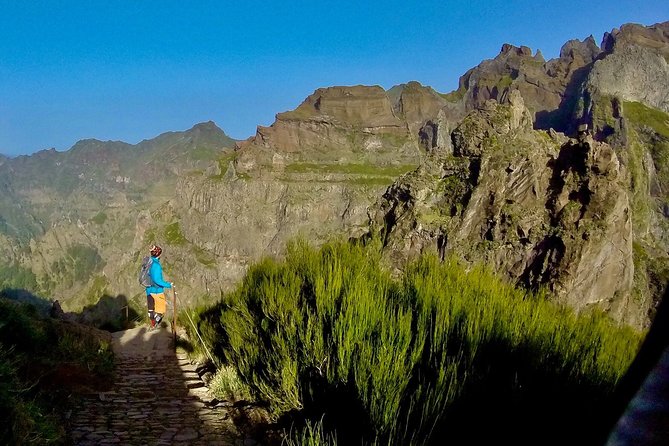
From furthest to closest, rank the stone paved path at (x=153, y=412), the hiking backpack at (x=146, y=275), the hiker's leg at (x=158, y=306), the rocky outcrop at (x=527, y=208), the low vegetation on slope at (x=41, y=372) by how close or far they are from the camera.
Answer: the rocky outcrop at (x=527, y=208), the hiker's leg at (x=158, y=306), the hiking backpack at (x=146, y=275), the stone paved path at (x=153, y=412), the low vegetation on slope at (x=41, y=372)

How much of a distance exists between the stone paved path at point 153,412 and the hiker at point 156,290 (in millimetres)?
3122

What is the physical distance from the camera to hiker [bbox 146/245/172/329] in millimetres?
12922

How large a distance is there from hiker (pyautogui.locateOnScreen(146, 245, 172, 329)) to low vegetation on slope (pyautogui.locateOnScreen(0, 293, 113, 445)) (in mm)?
2302

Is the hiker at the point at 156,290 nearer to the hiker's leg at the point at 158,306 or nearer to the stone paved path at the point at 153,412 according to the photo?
the hiker's leg at the point at 158,306

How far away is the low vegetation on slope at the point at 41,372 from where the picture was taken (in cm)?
411

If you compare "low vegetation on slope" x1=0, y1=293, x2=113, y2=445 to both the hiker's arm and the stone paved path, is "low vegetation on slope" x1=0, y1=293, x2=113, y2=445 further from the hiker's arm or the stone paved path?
the hiker's arm

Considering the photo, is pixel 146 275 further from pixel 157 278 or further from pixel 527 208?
pixel 527 208

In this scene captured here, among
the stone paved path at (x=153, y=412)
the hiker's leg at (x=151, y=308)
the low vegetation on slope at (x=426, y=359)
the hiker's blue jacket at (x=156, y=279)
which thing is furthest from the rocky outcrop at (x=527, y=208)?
the low vegetation on slope at (x=426, y=359)

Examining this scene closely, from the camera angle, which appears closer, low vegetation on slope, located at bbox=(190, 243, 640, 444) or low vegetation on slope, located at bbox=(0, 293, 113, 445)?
low vegetation on slope, located at bbox=(190, 243, 640, 444)

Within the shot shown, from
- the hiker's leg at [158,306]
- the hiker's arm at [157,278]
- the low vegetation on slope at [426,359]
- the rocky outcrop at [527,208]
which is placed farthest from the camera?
the rocky outcrop at [527,208]

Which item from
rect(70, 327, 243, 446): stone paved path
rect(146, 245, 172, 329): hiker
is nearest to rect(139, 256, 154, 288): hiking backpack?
rect(146, 245, 172, 329): hiker

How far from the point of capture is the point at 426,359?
15.6ft

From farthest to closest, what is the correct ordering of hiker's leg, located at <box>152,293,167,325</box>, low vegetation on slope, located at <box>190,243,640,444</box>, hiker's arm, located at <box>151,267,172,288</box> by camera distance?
hiker's leg, located at <box>152,293,167,325</box> → hiker's arm, located at <box>151,267,172,288</box> → low vegetation on slope, located at <box>190,243,640,444</box>

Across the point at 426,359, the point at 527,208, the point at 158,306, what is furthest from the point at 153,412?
the point at 527,208
